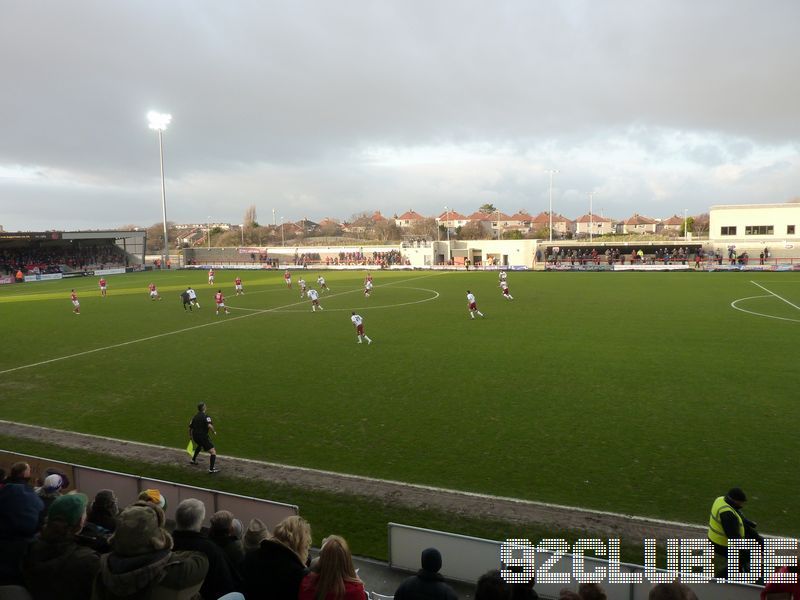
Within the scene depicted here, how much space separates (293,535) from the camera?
4250 mm

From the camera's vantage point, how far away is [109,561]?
3568 millimetres

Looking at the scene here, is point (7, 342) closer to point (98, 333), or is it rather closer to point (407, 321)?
point (98, 333)

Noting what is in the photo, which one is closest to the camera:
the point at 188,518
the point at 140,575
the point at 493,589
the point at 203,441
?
the point at 140,575

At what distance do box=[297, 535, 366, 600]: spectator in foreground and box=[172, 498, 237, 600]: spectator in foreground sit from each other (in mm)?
729

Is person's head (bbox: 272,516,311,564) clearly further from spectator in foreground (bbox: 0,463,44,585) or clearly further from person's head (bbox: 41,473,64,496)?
person's head (bbox: 41,473,64,496)

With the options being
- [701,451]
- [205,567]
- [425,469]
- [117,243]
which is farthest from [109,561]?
[117,243]

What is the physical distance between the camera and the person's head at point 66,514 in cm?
402

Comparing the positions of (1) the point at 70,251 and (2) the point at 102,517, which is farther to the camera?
(1) the point at 70,251

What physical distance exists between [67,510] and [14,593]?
24.6 inches

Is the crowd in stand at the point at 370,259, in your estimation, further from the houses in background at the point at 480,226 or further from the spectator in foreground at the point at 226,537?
the spectator in foreground at the point at 226,537

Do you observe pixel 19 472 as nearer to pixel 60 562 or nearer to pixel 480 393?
pixel 60 562

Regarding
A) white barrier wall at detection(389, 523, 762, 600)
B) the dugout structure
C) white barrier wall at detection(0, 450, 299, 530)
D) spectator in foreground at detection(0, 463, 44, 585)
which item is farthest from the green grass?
the dugout structure

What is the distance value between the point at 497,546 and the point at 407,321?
20.5m

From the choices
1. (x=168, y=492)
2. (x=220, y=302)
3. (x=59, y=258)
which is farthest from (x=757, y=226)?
(x=59, y=258)
